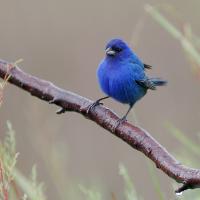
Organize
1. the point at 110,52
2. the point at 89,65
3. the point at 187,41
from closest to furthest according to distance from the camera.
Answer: the point at 187,41, the point at 110,52, the point at 89,65

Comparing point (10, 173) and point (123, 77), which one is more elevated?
point (123, 77)

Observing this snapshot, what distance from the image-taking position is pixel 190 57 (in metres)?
2.72

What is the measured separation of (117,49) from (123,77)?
17cm

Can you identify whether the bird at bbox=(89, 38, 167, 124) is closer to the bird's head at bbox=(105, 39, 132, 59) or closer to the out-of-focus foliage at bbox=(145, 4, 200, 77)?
the bird's head at bbox=(105, 39, 132, 59)

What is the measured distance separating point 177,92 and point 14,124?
1377 millimetres

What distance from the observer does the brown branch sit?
191cm

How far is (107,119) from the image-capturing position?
2293 millimetres

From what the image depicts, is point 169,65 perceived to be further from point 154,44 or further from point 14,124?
point 14,124

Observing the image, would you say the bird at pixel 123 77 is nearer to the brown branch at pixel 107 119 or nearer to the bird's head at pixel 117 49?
the bird's head at pixel 117 49

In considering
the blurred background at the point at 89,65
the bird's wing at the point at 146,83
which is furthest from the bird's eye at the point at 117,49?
the blurred background at the point at 89,65

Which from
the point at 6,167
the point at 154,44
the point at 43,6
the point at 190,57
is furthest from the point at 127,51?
the point at 43,6

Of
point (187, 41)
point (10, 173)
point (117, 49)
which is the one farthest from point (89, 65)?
point (10, 173)

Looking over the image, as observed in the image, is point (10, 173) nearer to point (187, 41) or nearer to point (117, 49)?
point (187, 41)

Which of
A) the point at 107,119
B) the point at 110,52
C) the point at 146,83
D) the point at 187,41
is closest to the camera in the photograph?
the point at 107,119
